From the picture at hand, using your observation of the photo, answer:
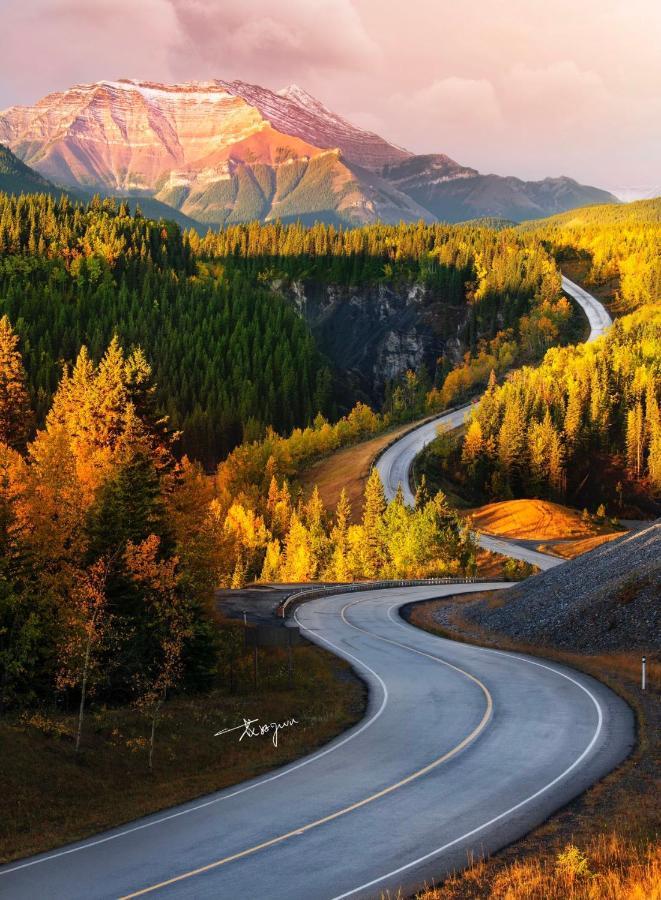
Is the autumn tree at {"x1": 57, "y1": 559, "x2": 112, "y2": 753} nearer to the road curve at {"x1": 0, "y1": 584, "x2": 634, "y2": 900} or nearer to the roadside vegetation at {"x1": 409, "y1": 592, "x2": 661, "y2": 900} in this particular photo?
the road curve at {"x1": 0, "y1": 584, "x2": 634, "y2": 900}

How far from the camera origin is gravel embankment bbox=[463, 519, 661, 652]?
3878cm

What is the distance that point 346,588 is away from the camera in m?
70.6

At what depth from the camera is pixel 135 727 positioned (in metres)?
28.0

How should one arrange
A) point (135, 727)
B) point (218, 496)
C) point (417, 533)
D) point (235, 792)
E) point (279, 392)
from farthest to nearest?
point (279, 392) → point (218, 496) → point (417, 533) → point (135, 727) → point (235, 792)

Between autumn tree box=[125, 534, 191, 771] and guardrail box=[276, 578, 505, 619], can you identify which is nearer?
autumn tree box=[125, 534, 191, 771]

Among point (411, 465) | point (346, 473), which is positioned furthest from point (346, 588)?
point (411, 465)

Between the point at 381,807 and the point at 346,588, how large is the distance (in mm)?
51470

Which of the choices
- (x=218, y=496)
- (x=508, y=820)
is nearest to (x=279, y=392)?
(x=218, y=496)

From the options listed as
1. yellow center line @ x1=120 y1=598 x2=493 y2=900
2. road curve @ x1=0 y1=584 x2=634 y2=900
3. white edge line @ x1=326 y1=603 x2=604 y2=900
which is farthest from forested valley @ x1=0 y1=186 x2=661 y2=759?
white edge line @ x1=326 y1=603 x2=604 y2=900

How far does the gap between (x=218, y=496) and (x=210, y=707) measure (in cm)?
8565

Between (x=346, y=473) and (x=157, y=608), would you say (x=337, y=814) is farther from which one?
(x=346, y=473)

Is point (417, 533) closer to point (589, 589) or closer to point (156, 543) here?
point (589, 589)
